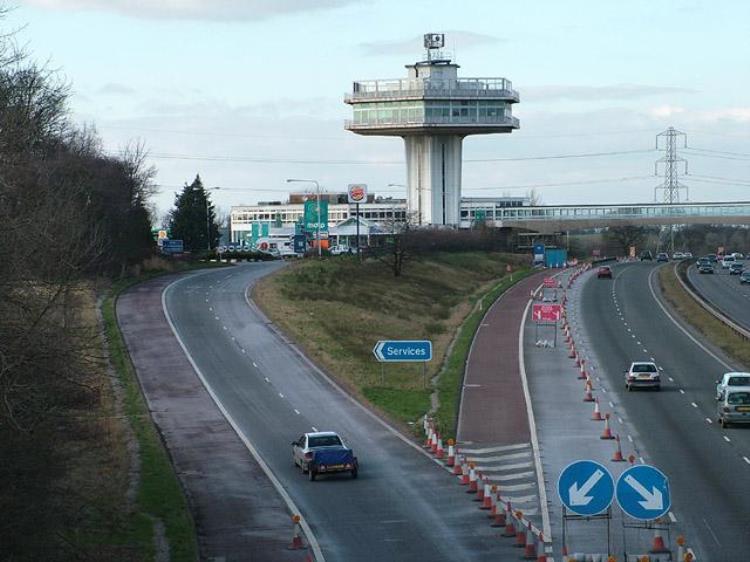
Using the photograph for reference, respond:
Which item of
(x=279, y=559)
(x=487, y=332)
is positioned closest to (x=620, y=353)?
(x=487, y=332)

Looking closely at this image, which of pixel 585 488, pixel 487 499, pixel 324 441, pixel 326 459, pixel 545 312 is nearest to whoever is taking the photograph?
pixel 585 488

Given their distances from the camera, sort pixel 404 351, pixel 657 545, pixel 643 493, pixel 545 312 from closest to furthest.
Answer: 1. pixel 643 493
2. pixel 657 545
3. pixel 404 351
4. pixel 545 312

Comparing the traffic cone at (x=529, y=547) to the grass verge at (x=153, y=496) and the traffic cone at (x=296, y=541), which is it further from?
the grass verge at (x=153, y=496)

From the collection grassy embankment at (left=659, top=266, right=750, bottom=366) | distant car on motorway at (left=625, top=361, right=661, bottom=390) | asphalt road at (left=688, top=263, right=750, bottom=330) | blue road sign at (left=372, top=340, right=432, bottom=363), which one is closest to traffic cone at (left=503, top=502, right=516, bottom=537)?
blue road sign at (left=372, top=340, right=432, bottom=363)

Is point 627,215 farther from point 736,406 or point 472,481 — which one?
point 472,481

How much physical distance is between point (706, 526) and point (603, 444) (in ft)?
39.7

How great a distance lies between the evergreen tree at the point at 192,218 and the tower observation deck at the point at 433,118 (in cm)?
2174

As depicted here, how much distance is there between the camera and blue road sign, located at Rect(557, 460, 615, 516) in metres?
18.0

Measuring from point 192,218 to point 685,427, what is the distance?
10127cm

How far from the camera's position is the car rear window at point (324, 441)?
3728 centimetres

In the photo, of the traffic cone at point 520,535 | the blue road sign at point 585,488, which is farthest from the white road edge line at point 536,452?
the blue road sign at point 585,488

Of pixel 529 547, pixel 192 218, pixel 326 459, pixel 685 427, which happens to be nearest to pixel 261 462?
pixel 326 459

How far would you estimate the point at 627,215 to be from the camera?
549 ft

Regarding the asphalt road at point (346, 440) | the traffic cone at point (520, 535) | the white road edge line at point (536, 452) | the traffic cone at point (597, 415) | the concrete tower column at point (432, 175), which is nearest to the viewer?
the traffic cone at point (520, 535)
